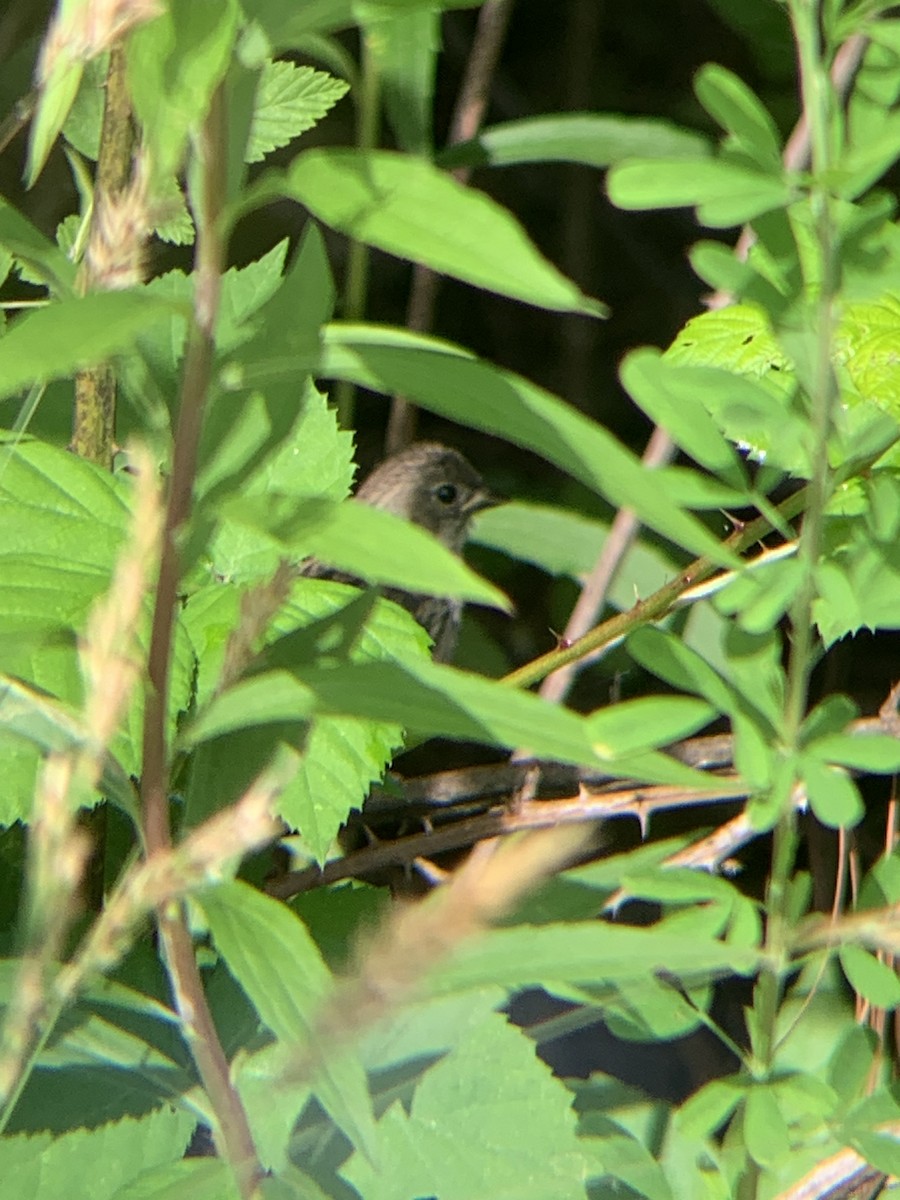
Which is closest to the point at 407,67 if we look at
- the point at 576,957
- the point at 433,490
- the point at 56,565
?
the point at 56,565

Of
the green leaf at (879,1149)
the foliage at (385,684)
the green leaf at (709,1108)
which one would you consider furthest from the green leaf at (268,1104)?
the green leaf at (879,1149)

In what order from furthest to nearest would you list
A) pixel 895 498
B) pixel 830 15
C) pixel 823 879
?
pixel 823 879
pixel 895 498
pixel 830 15

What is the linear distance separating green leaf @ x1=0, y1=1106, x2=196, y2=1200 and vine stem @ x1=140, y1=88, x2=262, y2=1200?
142 mm

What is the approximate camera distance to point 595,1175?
61.0 inches

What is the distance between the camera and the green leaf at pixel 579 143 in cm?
138

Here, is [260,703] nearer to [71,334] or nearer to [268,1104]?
[71,334]

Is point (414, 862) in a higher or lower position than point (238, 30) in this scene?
lower

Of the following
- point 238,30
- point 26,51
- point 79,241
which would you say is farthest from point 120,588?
point 26,51

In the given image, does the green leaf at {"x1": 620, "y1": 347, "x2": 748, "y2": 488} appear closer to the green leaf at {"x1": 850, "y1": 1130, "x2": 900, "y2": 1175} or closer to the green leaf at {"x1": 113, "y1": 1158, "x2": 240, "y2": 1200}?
the green leaf at {"x1": 850, "y1": 1130, "x2": 900, "y2": 1175}

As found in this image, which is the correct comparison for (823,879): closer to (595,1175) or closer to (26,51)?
(595,1175)

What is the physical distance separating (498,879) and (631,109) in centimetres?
406

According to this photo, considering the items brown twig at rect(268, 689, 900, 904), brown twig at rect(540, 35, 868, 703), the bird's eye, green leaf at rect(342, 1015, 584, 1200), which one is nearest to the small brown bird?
the bird's eye

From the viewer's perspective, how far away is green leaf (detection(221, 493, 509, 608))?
1068 mm

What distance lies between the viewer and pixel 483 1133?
5.22 ft
